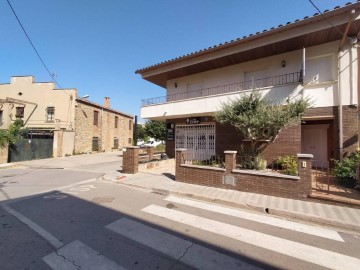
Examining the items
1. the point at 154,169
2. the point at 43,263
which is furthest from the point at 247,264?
the point at 154,169

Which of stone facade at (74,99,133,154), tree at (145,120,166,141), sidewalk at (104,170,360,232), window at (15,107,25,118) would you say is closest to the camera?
sidewalk at (104,170,360,232)

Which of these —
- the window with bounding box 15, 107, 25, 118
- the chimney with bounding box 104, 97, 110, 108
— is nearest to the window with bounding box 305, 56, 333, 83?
the window with bounding box 15, 107, 25, 118

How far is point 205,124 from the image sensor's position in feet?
44.1

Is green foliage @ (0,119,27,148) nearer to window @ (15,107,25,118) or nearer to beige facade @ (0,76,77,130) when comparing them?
beige facade @ (0,76,77,130)

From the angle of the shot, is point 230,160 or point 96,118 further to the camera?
point 96,118

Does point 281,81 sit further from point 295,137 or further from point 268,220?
point 268,220

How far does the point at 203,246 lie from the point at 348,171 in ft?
20.7

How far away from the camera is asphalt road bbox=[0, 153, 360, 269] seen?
10.7 feet

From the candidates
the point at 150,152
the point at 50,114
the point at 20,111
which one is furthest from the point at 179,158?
the point at 20,111

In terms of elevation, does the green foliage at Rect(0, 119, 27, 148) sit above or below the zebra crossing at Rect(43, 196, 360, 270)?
above

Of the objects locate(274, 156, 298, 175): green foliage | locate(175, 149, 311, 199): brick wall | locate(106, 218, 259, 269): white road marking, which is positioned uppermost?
locate(274, 156, 298, 175): green foliage

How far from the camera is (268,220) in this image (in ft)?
16.7

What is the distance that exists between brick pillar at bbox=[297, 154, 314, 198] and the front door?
673 cm

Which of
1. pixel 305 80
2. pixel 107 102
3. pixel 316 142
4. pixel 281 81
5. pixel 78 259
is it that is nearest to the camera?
pixel 78 259
